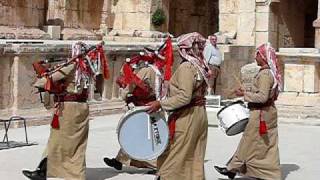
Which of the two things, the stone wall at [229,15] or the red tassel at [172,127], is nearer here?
the red tassel at [172,127]

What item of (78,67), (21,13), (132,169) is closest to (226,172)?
(132,169)

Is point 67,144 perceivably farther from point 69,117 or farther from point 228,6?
point 228,6

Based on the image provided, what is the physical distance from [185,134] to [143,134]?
0.47m

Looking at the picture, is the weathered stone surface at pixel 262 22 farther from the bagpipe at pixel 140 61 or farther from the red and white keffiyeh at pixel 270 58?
the bagpipe at pixel 140 61

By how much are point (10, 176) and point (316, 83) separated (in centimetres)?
892

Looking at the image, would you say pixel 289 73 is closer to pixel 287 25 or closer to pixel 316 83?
pixel 316 83

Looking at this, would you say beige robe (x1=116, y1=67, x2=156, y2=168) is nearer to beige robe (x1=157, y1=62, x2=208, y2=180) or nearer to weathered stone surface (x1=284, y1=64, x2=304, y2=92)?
beige robe (x1=157, y1=62, x2=208, y2=180)

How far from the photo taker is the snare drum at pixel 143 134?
6969mm

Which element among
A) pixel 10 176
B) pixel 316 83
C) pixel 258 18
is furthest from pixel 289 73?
pixel 10 176

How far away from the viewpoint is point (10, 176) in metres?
8.18

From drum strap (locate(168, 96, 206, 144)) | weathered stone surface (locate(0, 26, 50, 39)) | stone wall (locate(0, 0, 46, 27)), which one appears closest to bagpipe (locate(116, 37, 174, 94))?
drum strap (locate(168, 96, 206, 144))

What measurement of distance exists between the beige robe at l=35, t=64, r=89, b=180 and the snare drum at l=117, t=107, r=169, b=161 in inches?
23.8

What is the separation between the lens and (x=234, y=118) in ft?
26.7

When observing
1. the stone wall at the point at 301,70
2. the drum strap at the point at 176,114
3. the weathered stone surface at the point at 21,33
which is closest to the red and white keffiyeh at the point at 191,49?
the drum strap at the point at 176,114
